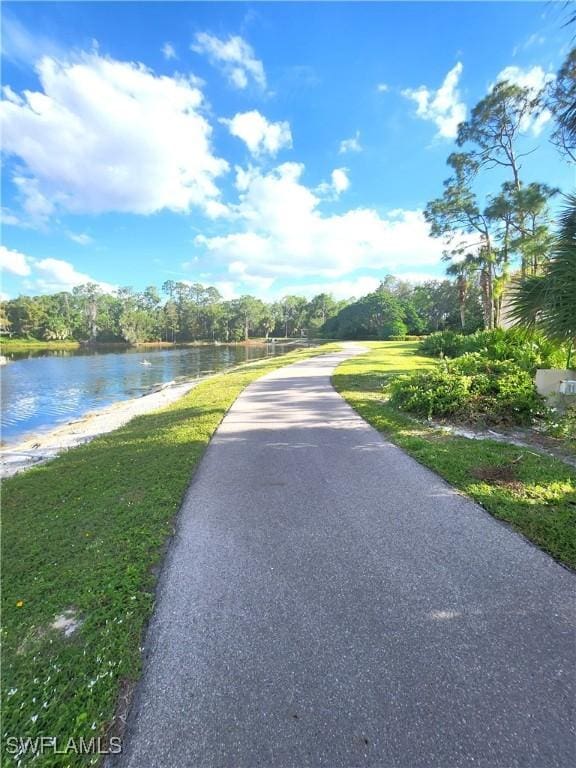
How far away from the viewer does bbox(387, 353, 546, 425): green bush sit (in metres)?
6.15

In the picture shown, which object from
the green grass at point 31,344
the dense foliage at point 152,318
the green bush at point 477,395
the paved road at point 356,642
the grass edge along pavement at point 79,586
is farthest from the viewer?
the dense foliage at point 152,318

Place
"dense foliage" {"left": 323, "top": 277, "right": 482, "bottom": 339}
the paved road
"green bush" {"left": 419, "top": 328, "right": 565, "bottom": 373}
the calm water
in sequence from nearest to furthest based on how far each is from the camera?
the paved road → "green bush" {"left": 419, "top": 328, "right": 565, "bottom": 373} → the calm water → "dense foliage" {"left": 323, "top": 277, "right": 482, "bottom": 339}

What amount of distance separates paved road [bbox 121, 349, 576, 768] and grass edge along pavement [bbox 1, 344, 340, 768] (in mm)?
189

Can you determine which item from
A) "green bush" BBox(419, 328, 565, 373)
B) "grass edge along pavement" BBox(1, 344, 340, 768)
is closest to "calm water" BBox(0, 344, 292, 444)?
"grass edge along pavement" BBox(1, 344, 340, 768)

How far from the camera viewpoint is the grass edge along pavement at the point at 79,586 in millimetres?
1641

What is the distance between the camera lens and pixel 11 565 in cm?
294

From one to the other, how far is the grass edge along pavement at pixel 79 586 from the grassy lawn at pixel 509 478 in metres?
3.10

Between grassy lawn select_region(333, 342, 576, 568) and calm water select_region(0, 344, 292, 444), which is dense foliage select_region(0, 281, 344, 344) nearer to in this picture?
calm water select_region(0, 344, 292, 444)

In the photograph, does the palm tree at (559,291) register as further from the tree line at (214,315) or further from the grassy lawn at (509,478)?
the tree line at (214,315)

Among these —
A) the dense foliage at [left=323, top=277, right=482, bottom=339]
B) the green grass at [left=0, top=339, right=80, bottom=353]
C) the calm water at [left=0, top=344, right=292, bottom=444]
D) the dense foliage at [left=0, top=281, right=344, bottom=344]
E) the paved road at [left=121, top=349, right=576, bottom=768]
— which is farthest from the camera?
the dense foliage at [left=0, top=281, right=344, bottom=344]

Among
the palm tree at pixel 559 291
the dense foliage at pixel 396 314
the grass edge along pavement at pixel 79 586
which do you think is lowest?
the grass edge along pavement at pixel 79 586

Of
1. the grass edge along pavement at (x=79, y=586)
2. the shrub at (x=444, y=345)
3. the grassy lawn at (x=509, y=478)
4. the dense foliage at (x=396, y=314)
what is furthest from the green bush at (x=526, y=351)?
the dense foliage at (x=396, y=314)

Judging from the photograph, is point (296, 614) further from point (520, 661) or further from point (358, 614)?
point (520, 661)

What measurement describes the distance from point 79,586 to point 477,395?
669 cm
